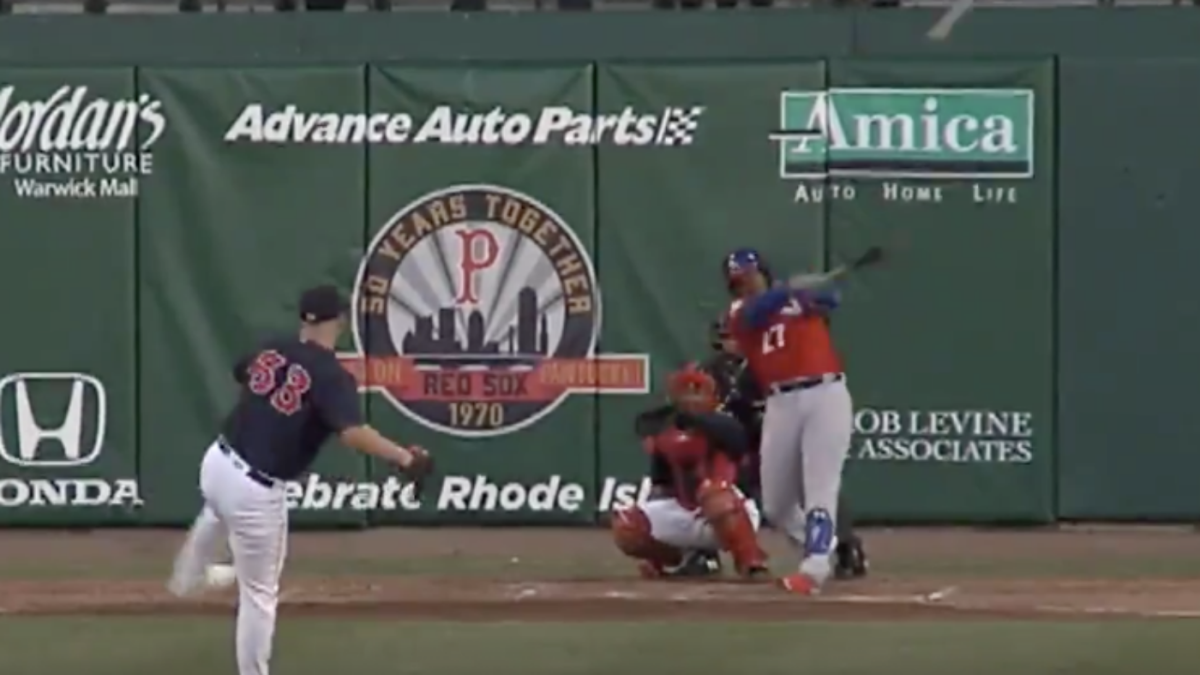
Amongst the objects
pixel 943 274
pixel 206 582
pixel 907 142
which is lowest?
pixel 206 582

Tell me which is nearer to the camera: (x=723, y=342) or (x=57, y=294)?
(x=723, y=342)

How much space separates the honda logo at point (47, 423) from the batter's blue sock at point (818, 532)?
527cm

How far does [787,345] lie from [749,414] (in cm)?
108

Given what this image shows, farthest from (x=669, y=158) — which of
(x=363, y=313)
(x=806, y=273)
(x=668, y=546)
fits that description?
(x=668, y=546)

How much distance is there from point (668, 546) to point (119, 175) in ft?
15.0

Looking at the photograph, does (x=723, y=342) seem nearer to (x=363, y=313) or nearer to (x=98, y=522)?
(x=363, y=313)

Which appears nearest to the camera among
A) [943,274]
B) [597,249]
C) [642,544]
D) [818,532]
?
[818,532]

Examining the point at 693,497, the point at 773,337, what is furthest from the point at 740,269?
the point at 693,497

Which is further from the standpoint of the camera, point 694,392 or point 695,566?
point 695,566

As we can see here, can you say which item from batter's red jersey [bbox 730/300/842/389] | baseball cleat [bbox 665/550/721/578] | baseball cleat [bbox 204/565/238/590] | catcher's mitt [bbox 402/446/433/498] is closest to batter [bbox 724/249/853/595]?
batter's red jersey [bbox 730/300/842/389]

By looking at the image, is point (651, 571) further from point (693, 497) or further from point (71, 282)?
point (71, 282)

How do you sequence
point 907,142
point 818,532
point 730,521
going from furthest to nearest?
point 907,142
point 730,521
point 818,532

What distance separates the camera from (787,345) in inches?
504

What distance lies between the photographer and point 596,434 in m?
16.1
